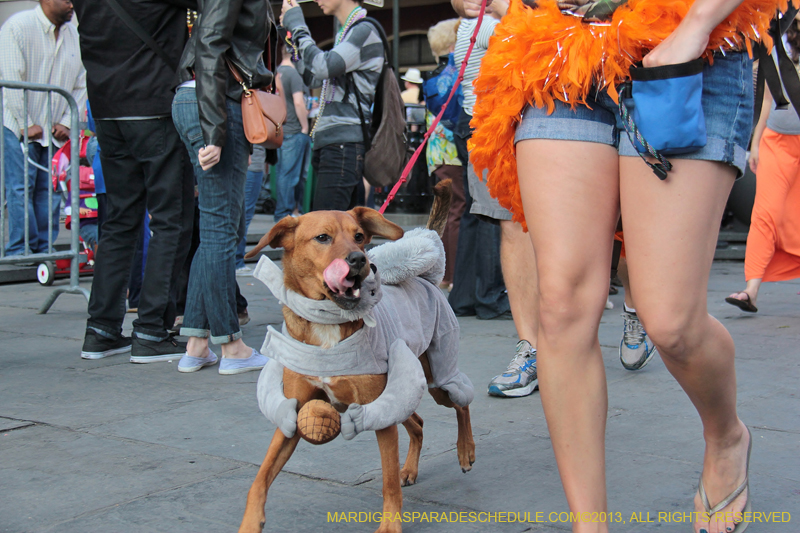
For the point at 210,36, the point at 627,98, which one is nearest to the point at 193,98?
the point at 210,36

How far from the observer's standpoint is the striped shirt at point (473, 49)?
15.2ft

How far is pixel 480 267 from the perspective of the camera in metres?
5.72

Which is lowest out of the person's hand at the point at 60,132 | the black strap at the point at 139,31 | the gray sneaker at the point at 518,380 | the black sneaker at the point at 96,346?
the black sneaker at the point at 96,346

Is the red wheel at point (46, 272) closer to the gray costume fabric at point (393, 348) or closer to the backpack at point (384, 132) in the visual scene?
the backpack at point (384, 132)

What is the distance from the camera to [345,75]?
5.27 m

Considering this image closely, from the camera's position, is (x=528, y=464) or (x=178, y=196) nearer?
(x=528, y=464)

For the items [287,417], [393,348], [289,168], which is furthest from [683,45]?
[289,168]

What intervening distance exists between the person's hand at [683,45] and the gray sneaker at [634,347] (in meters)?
2.25

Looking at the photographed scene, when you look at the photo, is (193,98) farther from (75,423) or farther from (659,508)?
(659,508)

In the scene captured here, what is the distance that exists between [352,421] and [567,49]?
3.77ft

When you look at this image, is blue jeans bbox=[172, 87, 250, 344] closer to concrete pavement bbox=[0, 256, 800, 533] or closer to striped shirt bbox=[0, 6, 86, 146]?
concrete pavement bbox=[0, 256, 800, 533]

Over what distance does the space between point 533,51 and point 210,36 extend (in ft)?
6.95

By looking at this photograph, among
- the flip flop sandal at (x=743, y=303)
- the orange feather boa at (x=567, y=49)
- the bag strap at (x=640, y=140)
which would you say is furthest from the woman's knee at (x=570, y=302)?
the flip flop sandal at (x=743, y=303)

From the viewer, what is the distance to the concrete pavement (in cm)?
229
